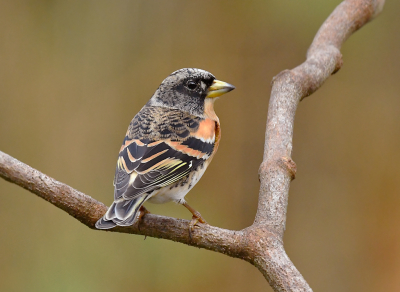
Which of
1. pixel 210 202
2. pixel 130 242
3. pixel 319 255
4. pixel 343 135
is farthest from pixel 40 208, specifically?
pixel 343 135

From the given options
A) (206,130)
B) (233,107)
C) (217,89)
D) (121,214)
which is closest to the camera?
(121,214)

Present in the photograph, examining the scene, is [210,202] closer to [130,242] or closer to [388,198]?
[130,242]

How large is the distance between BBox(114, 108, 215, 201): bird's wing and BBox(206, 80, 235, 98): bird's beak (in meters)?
0.22

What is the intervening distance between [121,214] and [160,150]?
55 cm

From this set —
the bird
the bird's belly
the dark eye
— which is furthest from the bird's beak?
the bird's belly

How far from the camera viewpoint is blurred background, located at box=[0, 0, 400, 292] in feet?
15.1

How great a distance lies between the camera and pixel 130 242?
4207 millimetres

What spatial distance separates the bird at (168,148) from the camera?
7.91 feet

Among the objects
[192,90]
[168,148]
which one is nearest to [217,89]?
[192,90]

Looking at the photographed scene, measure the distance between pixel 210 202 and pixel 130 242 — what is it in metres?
0.86

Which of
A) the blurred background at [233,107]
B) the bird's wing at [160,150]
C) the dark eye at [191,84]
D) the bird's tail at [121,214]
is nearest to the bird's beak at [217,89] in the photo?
the dark eye at [191,84]

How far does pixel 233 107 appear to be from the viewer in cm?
486

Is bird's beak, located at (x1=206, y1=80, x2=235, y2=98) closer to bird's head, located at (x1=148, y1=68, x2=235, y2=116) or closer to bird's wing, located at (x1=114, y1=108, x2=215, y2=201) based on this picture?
bird's head, located at (x1=148, y1=68, x2=235, y2=116)

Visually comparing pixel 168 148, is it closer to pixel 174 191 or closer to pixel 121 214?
pixel 174 191
